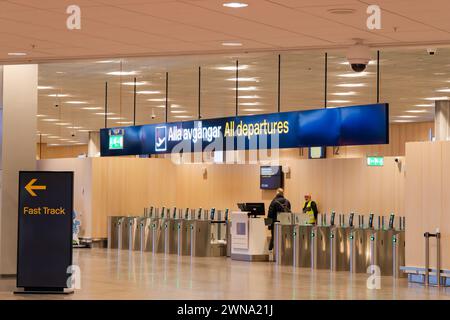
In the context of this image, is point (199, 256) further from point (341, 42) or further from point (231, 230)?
point (341, 42)

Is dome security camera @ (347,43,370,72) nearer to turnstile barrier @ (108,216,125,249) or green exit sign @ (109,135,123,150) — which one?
green exit sign @ (109,135,123,150)

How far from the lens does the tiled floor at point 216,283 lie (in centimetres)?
1291

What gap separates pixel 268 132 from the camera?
1633cm

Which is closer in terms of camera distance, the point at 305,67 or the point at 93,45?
the point at 93,45

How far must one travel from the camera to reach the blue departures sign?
47.4 feet

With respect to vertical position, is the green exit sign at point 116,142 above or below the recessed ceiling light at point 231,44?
below

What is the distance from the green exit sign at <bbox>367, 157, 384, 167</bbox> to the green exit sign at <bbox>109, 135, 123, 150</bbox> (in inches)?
250

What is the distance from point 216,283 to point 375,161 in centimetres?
925

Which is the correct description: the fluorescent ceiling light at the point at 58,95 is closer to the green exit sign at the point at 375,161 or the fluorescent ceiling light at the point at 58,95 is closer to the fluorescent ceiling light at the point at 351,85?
the fluorescent ceiling light at the point at 351,85

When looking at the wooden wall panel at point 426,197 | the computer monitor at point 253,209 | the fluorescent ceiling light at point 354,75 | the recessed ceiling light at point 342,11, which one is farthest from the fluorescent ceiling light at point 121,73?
the recessed ceiling light at point 342,11

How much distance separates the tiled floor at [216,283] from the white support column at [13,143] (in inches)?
28.2

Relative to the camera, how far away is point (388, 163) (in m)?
22.6
